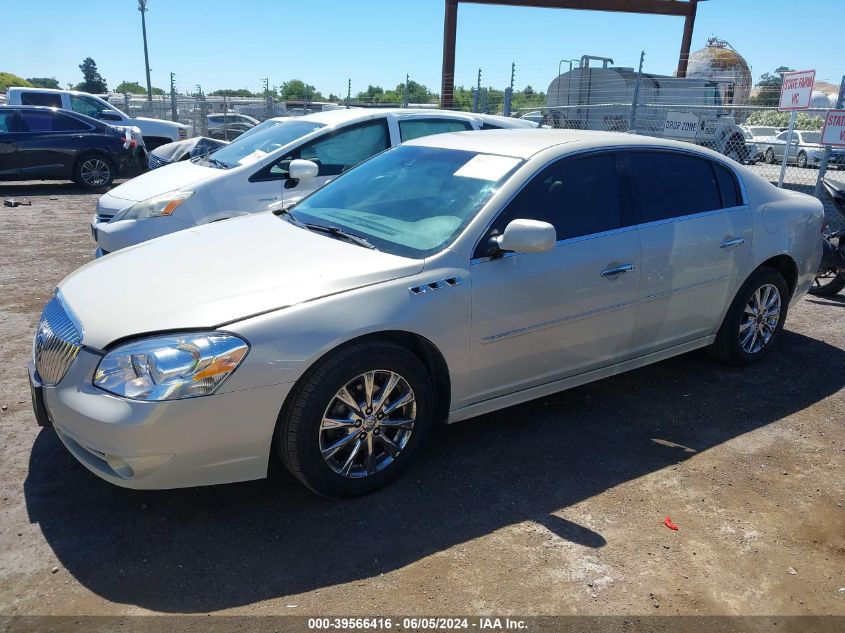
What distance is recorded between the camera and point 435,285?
3.29 m

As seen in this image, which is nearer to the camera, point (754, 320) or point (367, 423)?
point (367, 423)

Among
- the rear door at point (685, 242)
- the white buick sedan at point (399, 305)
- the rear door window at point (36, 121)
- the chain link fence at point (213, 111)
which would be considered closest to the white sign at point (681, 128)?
the white buick sedan at point (399, 305)

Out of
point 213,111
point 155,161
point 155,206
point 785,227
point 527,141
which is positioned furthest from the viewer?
point 213,111

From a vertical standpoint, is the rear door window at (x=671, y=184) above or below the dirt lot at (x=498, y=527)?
above

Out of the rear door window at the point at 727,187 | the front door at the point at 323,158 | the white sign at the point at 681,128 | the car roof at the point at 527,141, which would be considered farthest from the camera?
the white sign at the point at 681,128

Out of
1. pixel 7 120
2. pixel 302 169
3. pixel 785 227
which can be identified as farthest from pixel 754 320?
pixel 7 120

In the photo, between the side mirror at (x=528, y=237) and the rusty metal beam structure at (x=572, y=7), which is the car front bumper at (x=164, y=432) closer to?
the side mirror at (x=528, y=237)

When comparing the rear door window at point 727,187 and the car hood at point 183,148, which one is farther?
the car hood at point 183,148

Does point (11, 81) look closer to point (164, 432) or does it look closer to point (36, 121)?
point (36, 121)

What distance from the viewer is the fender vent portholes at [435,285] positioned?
3.24m

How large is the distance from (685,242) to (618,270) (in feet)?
2.06

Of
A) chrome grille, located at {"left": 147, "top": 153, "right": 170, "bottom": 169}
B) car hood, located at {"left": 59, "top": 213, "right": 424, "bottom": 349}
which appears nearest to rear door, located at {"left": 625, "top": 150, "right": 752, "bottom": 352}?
car hood, located at {"left": 59, "top": 213, "right": 424, "bottom": 349}

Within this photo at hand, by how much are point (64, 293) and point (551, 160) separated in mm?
2596

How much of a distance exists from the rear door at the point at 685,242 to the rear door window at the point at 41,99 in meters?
15.3
